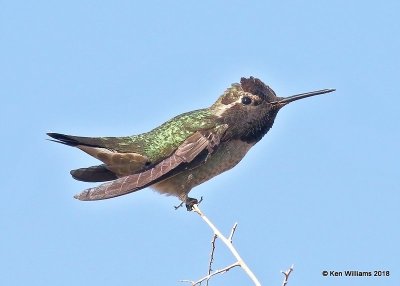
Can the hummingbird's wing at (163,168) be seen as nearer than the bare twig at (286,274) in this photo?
No

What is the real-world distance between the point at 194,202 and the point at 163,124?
1194 millimetres

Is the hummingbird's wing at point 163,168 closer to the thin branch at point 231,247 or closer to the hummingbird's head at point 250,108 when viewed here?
the hummingbird's head at point 250,108

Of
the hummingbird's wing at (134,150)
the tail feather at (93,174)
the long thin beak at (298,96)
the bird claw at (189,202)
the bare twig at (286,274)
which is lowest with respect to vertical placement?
the bare twig at (286,274)

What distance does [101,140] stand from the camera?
8.88m

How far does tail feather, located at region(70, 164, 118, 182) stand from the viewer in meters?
8.97

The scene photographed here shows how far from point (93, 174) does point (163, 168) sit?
991mm

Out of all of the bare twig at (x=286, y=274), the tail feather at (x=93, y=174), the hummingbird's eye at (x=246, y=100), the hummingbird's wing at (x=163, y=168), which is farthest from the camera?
the hummingbird's eye at (x=246, y=100)

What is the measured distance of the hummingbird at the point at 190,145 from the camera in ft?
28.7

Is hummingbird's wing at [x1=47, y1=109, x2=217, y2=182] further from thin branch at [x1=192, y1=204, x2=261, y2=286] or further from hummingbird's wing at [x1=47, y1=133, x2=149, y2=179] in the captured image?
thin branch at [x1=192, y1=204, x2=261, y2=286]

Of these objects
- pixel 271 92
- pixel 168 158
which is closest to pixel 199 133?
pixel 168 158

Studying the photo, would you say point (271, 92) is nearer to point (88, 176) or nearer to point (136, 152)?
point (136, 152)

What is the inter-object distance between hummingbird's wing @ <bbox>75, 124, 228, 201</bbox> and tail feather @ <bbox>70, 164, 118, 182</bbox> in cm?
67

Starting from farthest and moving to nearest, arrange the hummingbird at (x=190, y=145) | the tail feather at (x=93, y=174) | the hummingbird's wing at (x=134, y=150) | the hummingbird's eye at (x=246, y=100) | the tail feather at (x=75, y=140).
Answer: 1. the hummingbird's eye at (x=246, y=100)
2. the tail feather at (x=93, y=174)
3. the hummingbird's wing at (x=134, y=150)
4. the hummingbird at (x=190, y=145)
5. the tail feather at (x=75, y=140)

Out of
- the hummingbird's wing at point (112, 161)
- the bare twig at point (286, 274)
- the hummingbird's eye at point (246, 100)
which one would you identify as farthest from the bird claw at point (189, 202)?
the bare twig at point (286, 274)
